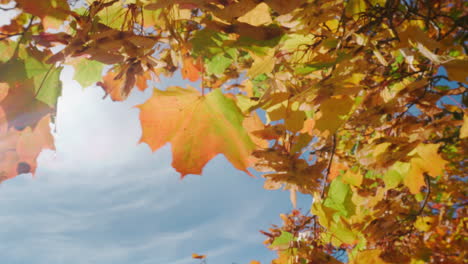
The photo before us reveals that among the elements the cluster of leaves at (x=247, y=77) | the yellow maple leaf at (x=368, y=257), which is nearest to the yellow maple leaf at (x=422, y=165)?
the cluster of leaves at (x=247, y=77)

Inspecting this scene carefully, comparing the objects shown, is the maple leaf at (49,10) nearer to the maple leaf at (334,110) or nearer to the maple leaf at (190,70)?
the maple leaf at (190,70)

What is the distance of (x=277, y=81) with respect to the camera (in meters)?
1.00

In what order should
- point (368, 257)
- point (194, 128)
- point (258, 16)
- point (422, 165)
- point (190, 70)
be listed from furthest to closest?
1. point (190, 70)
2. point (422, 165)
3. point (368, 257)
4. point (194, 128)
5. point (258, 16)

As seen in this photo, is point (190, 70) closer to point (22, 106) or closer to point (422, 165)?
point (22, 106)

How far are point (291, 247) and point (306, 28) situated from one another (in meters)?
0.96

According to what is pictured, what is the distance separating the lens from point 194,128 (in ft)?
3.91

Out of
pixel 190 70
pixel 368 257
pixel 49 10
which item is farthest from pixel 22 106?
pixel 368 257

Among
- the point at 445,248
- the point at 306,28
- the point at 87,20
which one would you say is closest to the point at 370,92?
the point at 306,28

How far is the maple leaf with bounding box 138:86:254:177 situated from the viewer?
1130 millimetres

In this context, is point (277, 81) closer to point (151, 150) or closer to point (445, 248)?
point (151, 150)

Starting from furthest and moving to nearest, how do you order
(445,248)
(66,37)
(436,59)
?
1. (445,248)
2. (66,37)
3. (436,59)

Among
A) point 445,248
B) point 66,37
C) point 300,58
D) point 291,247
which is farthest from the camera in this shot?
point 445,248

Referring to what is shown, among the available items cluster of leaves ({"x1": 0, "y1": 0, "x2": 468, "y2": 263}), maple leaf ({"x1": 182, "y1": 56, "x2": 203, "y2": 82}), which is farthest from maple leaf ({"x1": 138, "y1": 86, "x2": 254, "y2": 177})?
maple leaf ({"x1": 182, "y1": 56, "x2": 203, "y2": 82})

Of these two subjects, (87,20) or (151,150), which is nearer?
(87,20)
